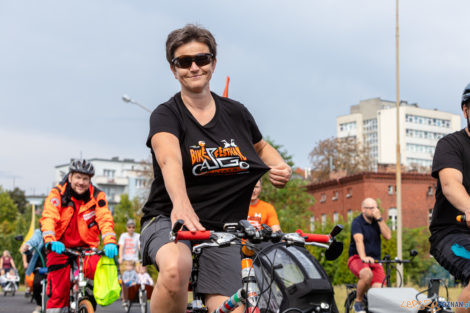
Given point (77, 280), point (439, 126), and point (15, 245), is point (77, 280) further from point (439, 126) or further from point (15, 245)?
point (439, 126)

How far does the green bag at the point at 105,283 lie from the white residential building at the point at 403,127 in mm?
134990

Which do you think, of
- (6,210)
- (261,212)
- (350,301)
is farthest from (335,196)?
(261,212)

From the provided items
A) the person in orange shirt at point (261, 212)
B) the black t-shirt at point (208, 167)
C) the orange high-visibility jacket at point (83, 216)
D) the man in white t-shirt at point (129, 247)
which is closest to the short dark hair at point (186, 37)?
the black t-shirt at point (208, 167)

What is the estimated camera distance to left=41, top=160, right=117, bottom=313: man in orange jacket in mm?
8773

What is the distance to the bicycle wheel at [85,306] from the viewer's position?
869cm

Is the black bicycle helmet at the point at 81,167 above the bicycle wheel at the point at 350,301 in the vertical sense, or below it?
above

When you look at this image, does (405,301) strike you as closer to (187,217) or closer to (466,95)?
(466,95)

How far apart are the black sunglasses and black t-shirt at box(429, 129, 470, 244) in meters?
1.83

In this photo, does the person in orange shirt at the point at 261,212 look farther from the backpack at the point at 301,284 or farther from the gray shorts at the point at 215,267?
the gray shorts at the point at 215,267

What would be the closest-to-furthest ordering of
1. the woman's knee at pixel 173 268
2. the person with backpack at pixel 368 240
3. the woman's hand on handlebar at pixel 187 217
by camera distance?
the woman's hand on handlebar at pixel 187 217, the woman's knee at pixel 173 268, the person with backpack at pixel 368 240

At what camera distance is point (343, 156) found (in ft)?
251

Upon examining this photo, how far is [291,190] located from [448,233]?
37270 millimetres

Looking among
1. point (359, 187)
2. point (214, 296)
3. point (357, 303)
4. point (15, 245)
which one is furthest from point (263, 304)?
point (359, 187)

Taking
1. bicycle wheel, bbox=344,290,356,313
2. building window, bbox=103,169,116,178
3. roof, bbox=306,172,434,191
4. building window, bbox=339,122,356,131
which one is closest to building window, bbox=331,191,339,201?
roof, bbox=306,172,434,191
